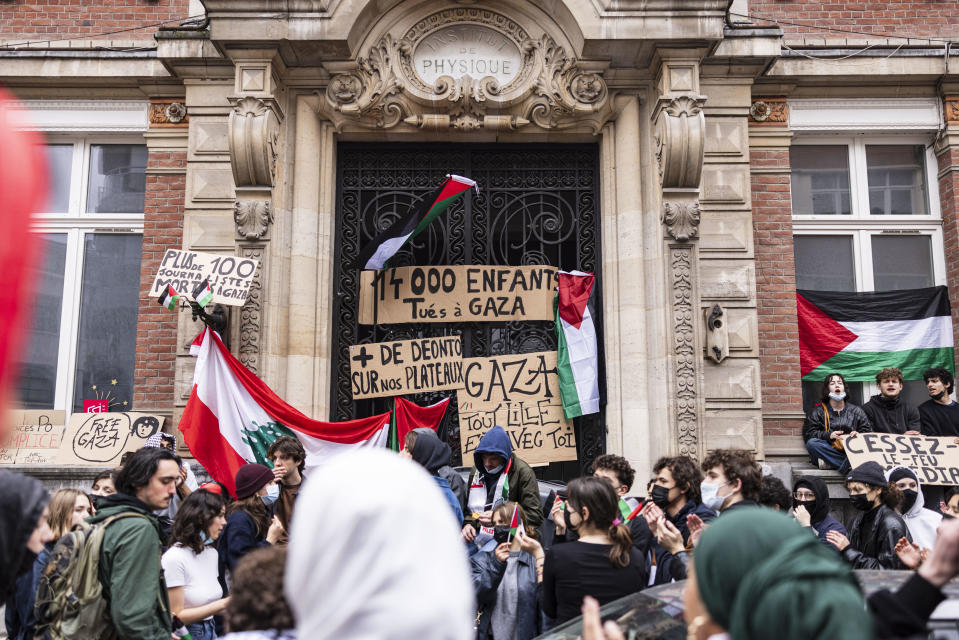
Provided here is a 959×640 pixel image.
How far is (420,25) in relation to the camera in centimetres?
949

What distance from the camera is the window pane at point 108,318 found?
10180 mm

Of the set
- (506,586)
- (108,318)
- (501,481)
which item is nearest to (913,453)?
(501,481)

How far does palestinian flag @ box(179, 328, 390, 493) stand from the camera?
830 centimetres

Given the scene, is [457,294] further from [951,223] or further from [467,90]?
[951,223]

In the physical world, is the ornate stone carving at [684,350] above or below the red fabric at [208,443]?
above

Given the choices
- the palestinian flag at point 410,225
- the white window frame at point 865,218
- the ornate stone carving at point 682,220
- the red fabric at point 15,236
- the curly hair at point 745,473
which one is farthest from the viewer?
the white window frame at point 865,218

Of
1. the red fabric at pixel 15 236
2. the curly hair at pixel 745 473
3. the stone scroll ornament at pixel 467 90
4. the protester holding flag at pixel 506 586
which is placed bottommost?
the protester holding flag at pixel 506 586

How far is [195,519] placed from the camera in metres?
4.98

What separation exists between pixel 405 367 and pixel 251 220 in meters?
A: 2.15

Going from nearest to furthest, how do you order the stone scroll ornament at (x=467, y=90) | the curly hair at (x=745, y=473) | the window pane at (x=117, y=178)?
1. the curly hair at (x=745, y=473)
2. the stone scroll ornament at (x=467, y=90)
3. the window pane at (x=117, y=178)

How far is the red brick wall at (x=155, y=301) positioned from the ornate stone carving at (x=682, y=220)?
535cm

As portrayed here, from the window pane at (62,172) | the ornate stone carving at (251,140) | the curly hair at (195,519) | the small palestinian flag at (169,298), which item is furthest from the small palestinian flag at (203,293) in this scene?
the curly hair at (195,519)

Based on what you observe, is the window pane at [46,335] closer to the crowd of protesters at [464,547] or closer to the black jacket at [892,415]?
the crowd of protesters at [464,547]

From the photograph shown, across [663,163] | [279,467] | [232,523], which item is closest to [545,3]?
[663,163]
